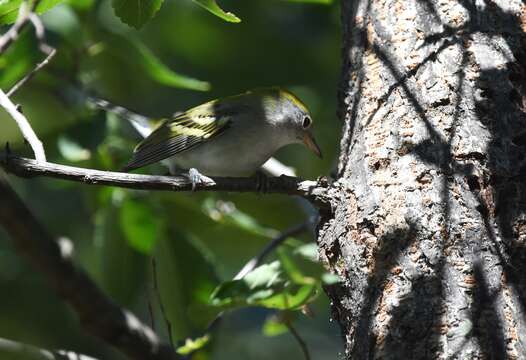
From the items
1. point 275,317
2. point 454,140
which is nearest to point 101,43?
point 275,317

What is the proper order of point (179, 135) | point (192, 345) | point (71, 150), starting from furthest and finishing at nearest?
point (179, 135)
point (71, 150)
point (192, 345)

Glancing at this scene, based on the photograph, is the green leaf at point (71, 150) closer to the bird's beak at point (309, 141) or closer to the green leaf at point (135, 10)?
the bird's beak at point (309, 141)

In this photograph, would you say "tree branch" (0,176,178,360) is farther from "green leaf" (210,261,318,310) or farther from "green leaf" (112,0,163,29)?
"green leaf" (112,0,163,29)

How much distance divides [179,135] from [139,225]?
1.78ft

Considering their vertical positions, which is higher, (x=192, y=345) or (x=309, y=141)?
(x=309, y=141)

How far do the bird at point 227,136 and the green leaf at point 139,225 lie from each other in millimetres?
293

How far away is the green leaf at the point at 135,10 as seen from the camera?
98.2 inches

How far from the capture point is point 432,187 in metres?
2.47

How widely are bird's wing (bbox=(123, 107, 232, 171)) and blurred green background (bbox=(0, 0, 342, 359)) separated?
23 centimetres

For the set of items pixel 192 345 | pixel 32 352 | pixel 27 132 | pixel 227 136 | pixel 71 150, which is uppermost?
pixel 227 136

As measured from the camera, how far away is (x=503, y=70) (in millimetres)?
2645

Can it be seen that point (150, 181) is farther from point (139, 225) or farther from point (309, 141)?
point (309, 141)

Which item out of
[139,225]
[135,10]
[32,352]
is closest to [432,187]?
[135,10]

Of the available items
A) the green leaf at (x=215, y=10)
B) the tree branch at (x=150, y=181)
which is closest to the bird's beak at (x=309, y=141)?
the tree branch at (x=150, y=181)
